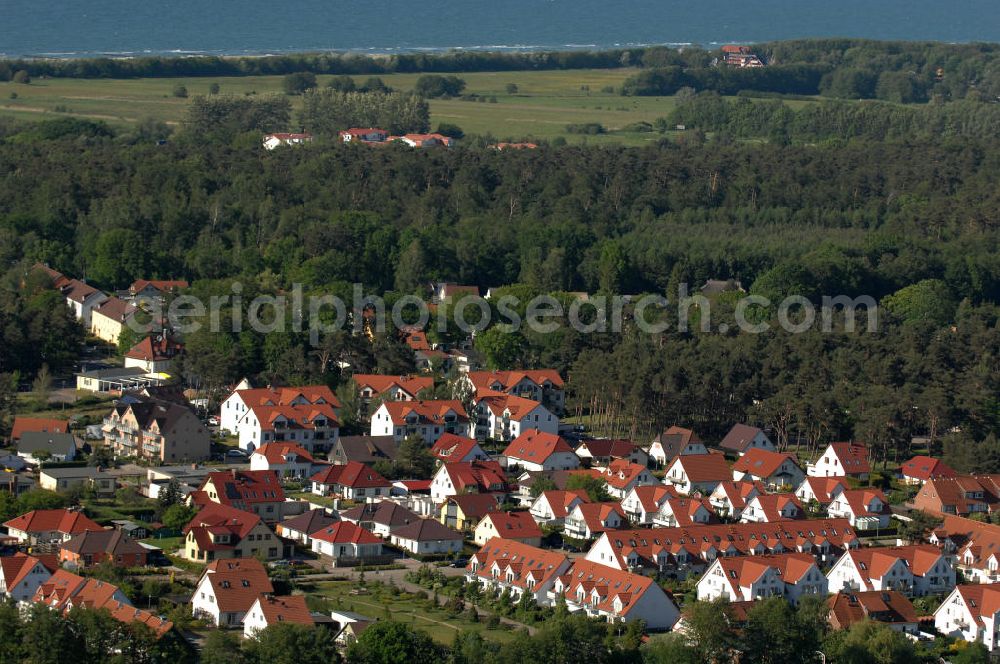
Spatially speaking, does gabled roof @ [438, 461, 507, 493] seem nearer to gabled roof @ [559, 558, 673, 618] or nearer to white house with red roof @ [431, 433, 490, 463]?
white house with red roof @ [431, 433, 490, 463]

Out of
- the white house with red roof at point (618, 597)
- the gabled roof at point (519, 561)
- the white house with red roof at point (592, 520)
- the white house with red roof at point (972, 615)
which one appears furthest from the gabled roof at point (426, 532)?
the white house with red roof at point (972, 615)

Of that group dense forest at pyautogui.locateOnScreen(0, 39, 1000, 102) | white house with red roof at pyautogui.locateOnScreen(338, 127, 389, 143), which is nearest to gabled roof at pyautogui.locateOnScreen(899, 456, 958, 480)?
white house with red roof at pyautogui.locateOnScreen(338, 127, 389, 143)

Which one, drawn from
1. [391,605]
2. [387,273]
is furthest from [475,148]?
[391,605]

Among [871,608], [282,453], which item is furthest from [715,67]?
[871,608]

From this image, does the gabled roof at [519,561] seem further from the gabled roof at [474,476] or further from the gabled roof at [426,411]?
the gabled roof at [426,411]

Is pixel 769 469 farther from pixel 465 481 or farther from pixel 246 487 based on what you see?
pixel 246 487
